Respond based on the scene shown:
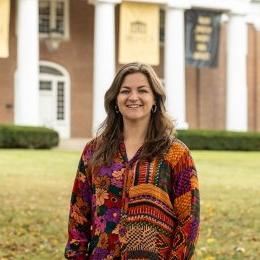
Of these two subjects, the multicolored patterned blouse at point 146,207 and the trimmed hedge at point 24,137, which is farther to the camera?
the trimmed hedge at point 24,137

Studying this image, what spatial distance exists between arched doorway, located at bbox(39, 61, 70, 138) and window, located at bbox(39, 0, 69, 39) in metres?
1.38

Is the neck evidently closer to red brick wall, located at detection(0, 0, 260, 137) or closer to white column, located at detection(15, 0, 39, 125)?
white column, located at detection(15, 0, 39, 125)

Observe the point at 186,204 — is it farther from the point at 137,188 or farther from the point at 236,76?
the point at 236,76

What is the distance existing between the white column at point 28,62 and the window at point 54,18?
407 centimetres

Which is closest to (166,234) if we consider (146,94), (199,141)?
(146,94)

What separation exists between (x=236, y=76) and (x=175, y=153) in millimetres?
28789

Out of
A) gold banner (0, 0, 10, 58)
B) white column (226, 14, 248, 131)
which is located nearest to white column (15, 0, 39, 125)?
gold banner (0, 0, 10, 58)

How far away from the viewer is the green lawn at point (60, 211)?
7.21 meters

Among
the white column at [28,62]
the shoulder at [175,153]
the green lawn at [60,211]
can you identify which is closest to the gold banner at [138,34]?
the white column at [28,62]

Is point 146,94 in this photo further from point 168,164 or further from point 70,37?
point 70,37

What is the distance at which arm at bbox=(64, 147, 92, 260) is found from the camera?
10.9ft

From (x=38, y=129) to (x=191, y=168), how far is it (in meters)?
21.4

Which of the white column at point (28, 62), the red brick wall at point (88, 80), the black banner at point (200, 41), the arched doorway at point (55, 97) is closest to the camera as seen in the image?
the white column at point (28, 62)

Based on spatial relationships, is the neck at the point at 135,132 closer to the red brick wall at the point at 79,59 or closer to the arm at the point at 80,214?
the arm at the point at 80,214
